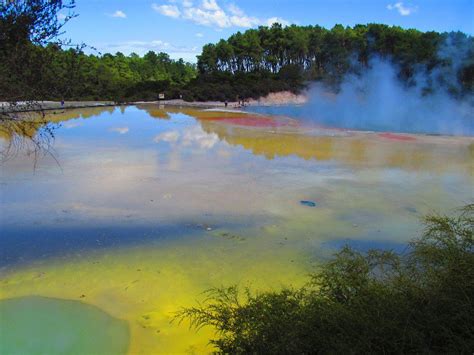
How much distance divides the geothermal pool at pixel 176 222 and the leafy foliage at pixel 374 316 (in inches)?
44.5

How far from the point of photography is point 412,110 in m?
31.0

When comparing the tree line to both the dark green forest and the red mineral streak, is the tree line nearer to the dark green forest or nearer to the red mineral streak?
the dark green forest

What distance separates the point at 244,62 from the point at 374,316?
63.3 metres

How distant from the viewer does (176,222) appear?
771 centimetres

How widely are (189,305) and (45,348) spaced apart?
1.58 meters

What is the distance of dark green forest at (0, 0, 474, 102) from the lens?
458cm

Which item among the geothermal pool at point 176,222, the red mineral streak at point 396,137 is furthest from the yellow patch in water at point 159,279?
the red mineral streak at point 396,137

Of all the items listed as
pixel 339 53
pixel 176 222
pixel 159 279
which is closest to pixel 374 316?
pixel 159 279

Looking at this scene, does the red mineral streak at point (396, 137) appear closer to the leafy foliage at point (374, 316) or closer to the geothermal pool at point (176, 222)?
the geothermal pool at point (176, 222)

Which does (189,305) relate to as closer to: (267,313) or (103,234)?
(267,313)

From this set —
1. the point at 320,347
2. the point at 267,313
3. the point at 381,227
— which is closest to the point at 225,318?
the point at 267,313

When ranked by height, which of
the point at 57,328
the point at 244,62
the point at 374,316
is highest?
the point at 244,62

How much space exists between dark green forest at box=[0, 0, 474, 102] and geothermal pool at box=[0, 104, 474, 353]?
0.79 meters

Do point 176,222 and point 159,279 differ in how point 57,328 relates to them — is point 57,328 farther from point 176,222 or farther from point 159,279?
point 176,222
